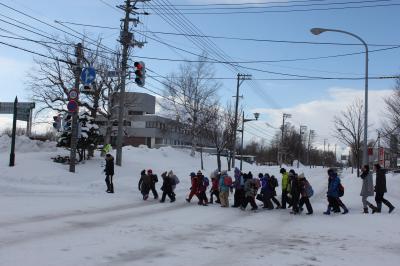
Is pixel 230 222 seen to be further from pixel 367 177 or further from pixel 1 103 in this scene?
pixel 1 103

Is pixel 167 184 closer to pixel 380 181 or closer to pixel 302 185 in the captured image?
pixel 302 185

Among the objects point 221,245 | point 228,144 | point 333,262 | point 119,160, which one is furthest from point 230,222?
point 228,144

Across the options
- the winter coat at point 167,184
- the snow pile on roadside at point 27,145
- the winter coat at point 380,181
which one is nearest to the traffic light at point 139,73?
the winter coat at point 167,184

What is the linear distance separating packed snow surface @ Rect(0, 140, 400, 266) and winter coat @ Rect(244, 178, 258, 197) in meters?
0.69

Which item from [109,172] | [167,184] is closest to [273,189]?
[167,184]

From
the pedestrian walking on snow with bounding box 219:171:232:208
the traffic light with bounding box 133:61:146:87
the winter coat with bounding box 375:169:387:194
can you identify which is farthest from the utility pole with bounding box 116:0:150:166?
the winter coat with bounding box 375:169:387:194

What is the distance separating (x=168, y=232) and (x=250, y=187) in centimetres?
691

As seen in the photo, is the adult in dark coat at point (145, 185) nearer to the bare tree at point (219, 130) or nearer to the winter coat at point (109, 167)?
the winter coat at point (109, 167)

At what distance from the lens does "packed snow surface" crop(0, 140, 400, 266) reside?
8.71 meters

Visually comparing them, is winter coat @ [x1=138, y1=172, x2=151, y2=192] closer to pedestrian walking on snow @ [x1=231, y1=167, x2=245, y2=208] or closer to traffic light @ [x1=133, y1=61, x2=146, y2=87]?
pedestrian walking on snow @ [x1=231, y1=167, x2=245, y2=208]

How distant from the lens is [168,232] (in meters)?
11.6

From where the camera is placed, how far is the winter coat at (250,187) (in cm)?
1794

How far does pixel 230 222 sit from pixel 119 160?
1663cm

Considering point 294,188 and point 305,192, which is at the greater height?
point 294,188
